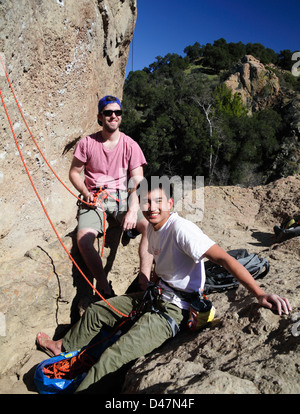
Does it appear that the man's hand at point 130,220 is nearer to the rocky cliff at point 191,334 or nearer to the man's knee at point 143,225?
the man's knee at point 143,225

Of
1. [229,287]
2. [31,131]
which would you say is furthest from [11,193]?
[229,287]

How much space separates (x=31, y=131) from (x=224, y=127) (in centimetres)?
2521

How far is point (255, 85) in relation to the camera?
35062mm

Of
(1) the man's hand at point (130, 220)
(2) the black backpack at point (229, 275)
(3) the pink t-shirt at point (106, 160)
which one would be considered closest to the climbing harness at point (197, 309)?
(2) the black backpack at point (229, 275)

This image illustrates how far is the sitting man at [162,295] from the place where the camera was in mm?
1958

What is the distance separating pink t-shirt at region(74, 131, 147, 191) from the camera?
130 inches

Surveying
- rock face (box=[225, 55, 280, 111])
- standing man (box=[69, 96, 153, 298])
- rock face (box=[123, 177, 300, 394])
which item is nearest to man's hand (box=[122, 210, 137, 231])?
standing man (box=[69, 96, 153, 298])

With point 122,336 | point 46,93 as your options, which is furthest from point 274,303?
point 46,93

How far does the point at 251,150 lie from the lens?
26453 millimetres

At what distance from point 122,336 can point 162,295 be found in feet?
1.23

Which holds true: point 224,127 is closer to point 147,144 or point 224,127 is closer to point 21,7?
point 147,144

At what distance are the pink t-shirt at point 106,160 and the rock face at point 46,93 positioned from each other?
79 centimetres

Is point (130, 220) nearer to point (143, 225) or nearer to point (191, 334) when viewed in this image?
point (143, 225)
